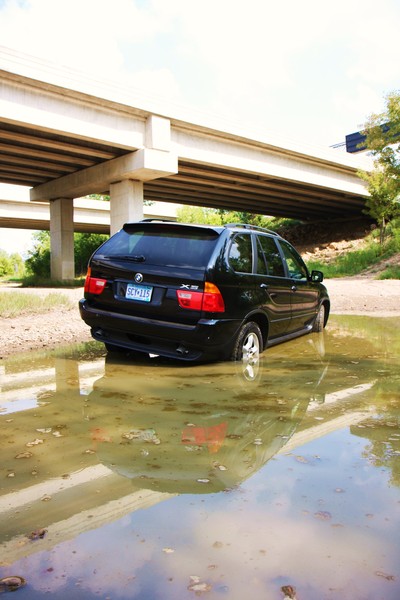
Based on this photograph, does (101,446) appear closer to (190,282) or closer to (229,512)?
(229,512)

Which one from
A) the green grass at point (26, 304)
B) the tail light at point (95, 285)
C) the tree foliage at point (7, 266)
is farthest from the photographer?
the tree foliage at point (7, 266)

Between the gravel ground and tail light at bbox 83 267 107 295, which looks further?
the gravel ground

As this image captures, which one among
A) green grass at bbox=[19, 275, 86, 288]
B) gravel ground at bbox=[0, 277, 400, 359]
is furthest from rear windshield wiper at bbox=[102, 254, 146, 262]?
green grass at bbox=[19, 275, 86, 288]

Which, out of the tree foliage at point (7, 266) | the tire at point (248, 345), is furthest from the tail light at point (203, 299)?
the tree foliage at point (7, 266)

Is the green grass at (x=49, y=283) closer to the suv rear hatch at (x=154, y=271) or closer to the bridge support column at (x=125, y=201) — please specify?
the bridge support column at (x=125, y=201)

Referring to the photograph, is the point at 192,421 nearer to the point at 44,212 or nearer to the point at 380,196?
the point at 380,196

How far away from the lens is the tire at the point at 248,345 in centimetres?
593

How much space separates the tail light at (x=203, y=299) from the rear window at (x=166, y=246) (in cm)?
27

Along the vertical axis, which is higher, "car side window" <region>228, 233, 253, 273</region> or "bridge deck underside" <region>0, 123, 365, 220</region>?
"bridge deck underside" <region>0, 123, 365, 220</region>

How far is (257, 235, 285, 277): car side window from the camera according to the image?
6.62 metres

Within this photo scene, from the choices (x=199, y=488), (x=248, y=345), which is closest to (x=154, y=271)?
(x=248, y=345)

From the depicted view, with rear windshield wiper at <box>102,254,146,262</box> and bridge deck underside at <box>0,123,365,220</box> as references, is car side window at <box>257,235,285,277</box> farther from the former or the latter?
bridge deck underside at <box>0,123,365,220</box>

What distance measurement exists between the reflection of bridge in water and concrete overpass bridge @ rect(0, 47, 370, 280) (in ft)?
51.4

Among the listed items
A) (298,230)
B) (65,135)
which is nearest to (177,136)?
(65,135)
